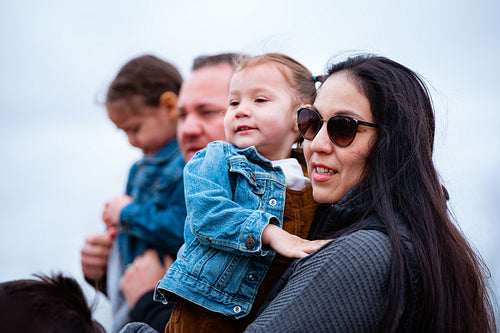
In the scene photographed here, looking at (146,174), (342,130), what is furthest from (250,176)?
(146,174)

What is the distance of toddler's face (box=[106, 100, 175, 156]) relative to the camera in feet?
13.8

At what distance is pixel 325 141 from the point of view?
6.51 feet

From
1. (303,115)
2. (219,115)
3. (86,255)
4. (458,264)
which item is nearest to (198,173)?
(303,115)

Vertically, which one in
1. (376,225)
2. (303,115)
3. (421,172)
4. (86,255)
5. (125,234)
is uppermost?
(303,115)

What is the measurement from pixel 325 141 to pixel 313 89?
71 centimetres

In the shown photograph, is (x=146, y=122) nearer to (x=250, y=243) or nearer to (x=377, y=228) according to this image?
(x=250, y=243)

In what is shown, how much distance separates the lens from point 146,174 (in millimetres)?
4047

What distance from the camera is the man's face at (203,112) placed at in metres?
3.56

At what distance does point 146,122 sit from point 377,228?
2836 mm

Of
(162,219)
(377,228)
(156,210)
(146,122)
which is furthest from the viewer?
(146,122)

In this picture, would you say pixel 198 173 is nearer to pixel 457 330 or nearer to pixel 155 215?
pixel 457 330

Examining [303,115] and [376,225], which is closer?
[376,225]

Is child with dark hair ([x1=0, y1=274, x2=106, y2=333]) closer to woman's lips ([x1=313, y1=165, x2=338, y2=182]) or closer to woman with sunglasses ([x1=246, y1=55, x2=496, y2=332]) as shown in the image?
woman with sunglasses ([x1=246, y1=55, x2=496, y2=332])

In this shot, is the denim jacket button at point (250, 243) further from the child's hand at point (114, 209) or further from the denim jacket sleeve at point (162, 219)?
the child's hand at point (114, 209)
